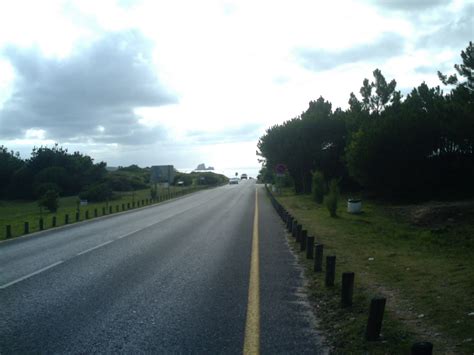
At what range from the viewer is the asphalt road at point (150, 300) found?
5738 millimetres

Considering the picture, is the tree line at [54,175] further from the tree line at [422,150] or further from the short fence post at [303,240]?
the short fence post at [303,240]

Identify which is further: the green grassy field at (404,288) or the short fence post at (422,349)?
the green grassy field at (404,288)

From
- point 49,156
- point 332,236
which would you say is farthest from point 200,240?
A: point 49,156

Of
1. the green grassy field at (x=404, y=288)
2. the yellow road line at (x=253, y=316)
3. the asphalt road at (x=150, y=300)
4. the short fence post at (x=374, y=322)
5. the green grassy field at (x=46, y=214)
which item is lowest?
the green grassy field at (x=46, y=214)

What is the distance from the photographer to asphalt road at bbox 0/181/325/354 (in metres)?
5.74

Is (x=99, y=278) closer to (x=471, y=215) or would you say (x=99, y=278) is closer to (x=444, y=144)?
(x=471, y=215)

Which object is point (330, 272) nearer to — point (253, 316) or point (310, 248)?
point (253, 316)

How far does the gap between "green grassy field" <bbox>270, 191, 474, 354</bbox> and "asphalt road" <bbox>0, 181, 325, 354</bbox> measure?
18.7 inches

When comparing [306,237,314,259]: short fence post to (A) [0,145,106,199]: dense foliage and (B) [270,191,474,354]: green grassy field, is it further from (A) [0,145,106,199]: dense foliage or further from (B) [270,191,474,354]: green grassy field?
(A) [0,145,106,199]: dense foliage

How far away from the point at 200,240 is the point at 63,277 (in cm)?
657

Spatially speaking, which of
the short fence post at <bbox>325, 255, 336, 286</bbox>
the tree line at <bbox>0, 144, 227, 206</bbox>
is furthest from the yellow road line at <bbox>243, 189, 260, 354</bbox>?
the tree line at <bbox>0, 144, 227, 206</bbox>

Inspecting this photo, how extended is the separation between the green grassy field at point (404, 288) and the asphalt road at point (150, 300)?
0.47 m

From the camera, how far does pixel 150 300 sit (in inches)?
305

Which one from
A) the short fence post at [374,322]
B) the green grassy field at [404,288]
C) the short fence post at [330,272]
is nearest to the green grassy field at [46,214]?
the green grassy field at [404,288]
